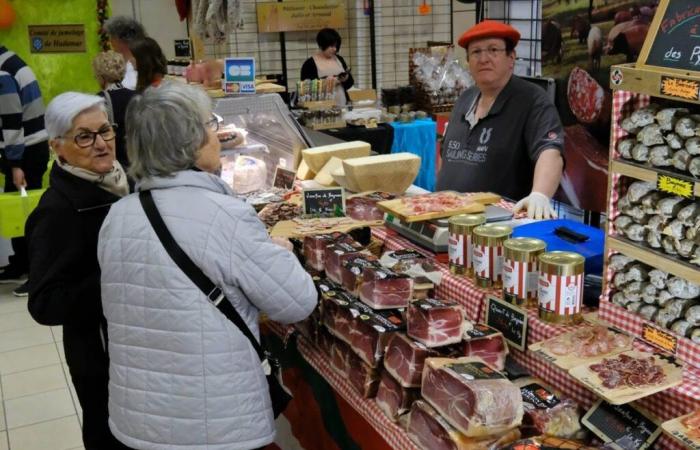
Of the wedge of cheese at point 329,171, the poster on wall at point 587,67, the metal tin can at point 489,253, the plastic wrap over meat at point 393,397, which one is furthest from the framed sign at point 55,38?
the plastic wrap over meat at point 393,397

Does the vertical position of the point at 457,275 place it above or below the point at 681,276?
below

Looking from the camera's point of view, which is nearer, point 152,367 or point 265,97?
point 152,367

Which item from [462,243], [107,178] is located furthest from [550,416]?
[107,178]

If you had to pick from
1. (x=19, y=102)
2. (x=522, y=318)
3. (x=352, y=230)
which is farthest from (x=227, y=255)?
(x=19, y=102)

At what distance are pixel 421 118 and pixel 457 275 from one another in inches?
199

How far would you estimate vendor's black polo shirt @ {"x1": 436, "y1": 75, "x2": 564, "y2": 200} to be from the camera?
3.80 meters

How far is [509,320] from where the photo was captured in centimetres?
227

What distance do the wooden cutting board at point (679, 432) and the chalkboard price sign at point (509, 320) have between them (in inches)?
22.2

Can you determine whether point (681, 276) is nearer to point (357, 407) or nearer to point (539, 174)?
point (357, 407)

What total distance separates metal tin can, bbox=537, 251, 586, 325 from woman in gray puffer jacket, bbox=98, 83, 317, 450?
0.67 meters

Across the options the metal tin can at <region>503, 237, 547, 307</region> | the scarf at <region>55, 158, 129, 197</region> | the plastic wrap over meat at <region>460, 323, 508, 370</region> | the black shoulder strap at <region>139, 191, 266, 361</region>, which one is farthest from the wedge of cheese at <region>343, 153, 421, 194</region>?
the black shoulder strap at <region>139, 191, 266, 361</region>

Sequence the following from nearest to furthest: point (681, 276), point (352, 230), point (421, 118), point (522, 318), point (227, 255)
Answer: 1. point (681, 276)
2. point (227, 255)
3. point (522, 318)
4. point (352, 230)
5. point (421, 118)

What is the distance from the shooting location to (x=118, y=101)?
4828mm

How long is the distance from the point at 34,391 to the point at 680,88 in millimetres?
4348
